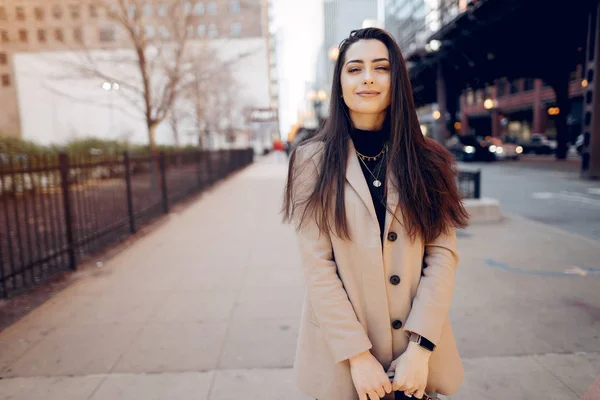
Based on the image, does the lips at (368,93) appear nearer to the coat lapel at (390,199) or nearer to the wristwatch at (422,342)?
the coat lapel at (390,199)

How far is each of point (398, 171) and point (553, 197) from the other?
39.5 ft

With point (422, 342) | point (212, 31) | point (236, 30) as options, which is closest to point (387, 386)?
point (422, 342)

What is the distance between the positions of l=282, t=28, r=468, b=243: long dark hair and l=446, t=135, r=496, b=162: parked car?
Result: 26.8 m

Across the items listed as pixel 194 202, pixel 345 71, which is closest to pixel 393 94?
pixel 345 71

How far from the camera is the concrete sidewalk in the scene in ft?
9.95

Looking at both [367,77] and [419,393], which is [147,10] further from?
[419,393]

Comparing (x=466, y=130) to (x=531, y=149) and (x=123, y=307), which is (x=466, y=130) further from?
(x=123, y=307)

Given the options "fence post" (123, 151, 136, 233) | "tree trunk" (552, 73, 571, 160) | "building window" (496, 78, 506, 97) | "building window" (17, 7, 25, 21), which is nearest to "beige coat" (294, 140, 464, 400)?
"fence post" (123, 151, 136, 233)

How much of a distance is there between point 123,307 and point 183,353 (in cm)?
140

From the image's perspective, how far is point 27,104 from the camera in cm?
5753

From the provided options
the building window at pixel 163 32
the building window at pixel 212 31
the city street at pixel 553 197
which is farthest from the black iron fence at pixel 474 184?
the building window at pixel 163 32

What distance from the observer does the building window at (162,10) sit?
1298cm

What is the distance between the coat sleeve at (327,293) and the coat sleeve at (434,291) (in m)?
0.21

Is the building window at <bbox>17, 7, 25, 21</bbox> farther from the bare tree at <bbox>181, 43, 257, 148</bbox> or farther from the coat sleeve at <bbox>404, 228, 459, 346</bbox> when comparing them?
the coat sleeve at <bbox>404, 228, 459, 346</bbox>
